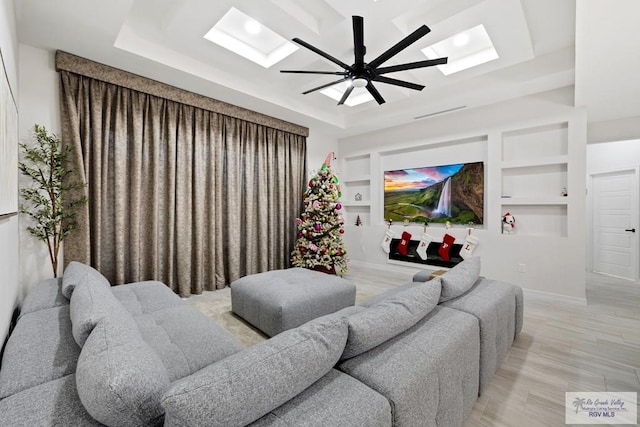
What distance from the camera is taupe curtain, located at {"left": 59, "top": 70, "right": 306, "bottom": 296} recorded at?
9.60ft

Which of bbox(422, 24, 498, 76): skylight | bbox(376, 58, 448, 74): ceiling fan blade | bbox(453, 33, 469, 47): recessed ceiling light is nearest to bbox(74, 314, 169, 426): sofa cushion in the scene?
bbox(376, 58, 448, 74): ceiling fan blade

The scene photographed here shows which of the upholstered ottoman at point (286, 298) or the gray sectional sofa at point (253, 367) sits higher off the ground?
the gray sectional sofa at point (253, 367)

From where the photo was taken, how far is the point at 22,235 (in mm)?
2586

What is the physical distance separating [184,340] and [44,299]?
1.18 meters

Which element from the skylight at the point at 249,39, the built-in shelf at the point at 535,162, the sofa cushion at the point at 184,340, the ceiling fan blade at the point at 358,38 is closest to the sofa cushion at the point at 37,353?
the sofa cushion at the point at 184,340

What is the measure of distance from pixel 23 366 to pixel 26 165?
2350 millimetres

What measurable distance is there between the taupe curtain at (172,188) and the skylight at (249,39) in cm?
109

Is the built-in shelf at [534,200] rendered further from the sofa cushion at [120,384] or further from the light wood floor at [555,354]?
the sofa cushion at [120,384]

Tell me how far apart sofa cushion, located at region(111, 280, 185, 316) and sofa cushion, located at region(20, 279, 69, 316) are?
351 millimetres

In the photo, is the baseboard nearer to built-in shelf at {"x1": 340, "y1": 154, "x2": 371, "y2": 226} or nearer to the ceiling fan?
built-in shelf at {"x1": 340, "y1": 154, "x2": 371, "y2": 226}

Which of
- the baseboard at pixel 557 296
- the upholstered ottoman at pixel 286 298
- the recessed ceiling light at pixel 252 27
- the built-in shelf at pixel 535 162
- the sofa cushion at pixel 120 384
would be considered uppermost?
the recessed ceiling light at pixel 252 27

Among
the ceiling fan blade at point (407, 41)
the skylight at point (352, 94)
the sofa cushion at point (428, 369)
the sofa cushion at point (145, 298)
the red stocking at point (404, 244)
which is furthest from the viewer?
the red stocking at point (404, 244)

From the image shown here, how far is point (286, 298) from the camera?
7.93 ft

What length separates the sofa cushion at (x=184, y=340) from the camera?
4.53ft
